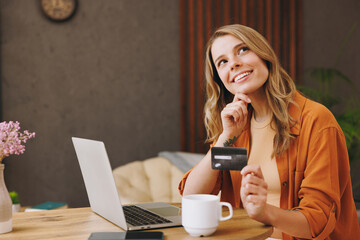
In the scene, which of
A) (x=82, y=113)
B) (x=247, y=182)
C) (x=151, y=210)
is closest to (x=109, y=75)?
(x=82, y=113)

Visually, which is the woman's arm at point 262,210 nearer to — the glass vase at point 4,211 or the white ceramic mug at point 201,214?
the white ceramic mug at point 201,214

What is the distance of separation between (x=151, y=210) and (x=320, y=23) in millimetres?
3082

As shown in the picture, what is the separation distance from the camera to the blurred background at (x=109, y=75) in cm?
303

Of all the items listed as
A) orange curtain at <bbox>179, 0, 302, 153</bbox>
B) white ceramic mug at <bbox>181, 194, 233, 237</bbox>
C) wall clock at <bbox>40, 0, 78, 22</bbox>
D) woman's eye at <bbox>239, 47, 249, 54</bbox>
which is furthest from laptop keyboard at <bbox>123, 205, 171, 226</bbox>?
wall clock at <bbox>40, 0, 78, 22</bbox>

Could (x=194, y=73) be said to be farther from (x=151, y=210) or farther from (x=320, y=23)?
(x=151, y=210)

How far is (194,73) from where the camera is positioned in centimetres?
340

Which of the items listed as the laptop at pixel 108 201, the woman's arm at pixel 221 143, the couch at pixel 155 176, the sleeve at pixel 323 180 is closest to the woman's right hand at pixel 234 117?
the woman's arm at pixel 221 143

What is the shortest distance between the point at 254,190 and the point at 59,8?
254 centimetres

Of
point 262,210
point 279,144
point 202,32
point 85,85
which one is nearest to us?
point 262,210

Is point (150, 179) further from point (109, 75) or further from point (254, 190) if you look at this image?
point (254, 190)

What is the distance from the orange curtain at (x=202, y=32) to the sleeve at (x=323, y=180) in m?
2.00

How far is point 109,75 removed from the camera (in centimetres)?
322

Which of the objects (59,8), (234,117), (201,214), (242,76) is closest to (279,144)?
(234,117)

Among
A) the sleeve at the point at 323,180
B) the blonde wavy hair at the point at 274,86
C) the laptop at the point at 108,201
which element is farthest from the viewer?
the blonde wavy hair at the point at 274,86
